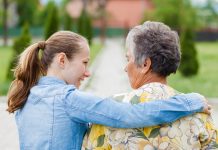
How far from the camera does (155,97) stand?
2.66 metres

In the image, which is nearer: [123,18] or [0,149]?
[0,149]

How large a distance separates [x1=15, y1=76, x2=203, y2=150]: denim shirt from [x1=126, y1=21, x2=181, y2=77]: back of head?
0.14m

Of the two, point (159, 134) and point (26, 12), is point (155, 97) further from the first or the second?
point (26, 12)

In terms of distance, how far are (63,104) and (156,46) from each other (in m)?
0.49

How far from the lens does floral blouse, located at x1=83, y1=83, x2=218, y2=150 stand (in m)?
2.63

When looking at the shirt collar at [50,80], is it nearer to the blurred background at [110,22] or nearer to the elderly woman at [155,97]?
the elderly woman at [155,97]

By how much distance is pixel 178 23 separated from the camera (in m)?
67.3

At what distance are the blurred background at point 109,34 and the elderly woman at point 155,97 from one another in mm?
4713

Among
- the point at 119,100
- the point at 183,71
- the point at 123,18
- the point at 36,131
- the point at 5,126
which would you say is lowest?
the point at 123,18

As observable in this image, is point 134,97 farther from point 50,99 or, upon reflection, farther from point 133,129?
point 50,99

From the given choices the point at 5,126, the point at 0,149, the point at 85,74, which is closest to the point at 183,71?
the point at 5,126

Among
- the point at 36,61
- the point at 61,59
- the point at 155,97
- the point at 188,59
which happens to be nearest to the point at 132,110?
the point at 155,97

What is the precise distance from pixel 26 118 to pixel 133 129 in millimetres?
577

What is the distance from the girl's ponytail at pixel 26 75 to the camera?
3006mm
